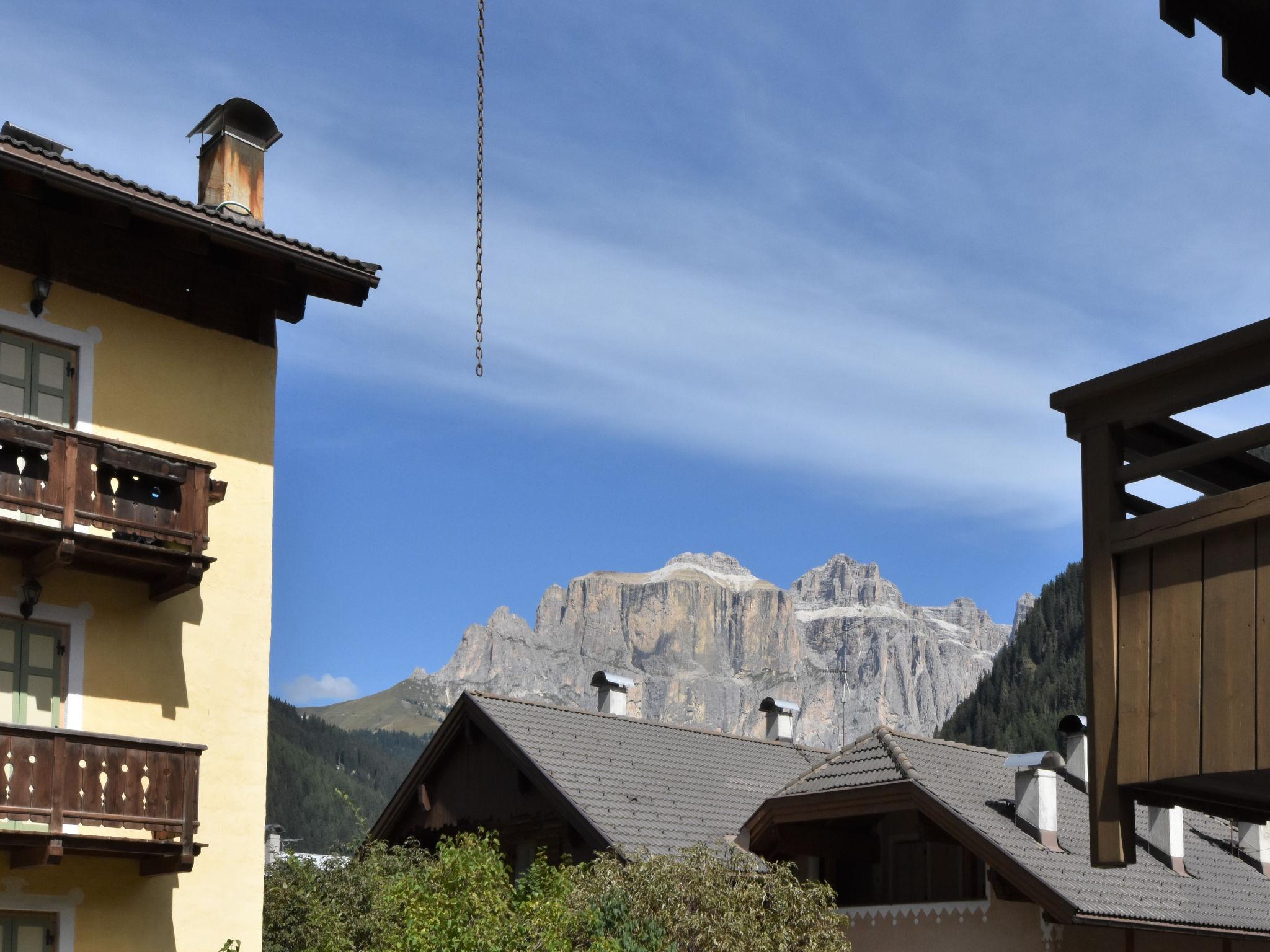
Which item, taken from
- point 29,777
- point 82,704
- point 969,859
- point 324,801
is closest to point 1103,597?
point 29,777

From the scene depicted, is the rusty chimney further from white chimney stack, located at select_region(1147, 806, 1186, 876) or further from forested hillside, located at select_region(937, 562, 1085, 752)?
forested hillside, located at select_region(937, 562, 1085, 752)

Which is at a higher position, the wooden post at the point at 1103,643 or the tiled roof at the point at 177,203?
the tiled roof at the point at 177,203

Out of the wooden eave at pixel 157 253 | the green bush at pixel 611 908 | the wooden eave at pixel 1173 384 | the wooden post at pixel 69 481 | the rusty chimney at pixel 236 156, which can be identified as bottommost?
the green bush at pixel 611 908

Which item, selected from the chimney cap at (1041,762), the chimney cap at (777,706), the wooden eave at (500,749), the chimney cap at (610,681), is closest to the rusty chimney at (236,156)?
the wooden eave at (500,749)

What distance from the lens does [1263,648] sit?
6.21 meters

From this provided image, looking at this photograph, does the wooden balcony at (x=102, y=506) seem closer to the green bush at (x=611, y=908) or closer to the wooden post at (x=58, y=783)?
the wooden post at (x=58, y=783)

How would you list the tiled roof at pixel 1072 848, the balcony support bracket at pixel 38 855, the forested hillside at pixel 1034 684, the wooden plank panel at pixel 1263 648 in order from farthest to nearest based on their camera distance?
1. the forested hillside at pixel 1034 684
2. the tiled roof at pixel 1072 848
3. the balcony support bracket at pixel 38 855
4. the wooden plank panel at pixel 1263 648

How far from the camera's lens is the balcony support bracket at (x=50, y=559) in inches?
563

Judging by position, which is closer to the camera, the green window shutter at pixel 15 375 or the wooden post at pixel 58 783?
the wooden post at pixel 58 783

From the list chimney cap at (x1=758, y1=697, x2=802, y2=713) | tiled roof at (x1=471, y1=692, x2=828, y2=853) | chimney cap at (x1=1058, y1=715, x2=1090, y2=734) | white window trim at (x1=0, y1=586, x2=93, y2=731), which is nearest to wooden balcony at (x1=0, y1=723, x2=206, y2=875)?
white window trim at (x1=0, y1=586, x2=93, y2=731)

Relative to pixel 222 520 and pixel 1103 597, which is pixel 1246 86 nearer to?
pixel 1103 597

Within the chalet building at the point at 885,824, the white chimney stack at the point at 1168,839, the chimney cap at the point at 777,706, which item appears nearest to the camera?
the chalet building at the point at 885,824

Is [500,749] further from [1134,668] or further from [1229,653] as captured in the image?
[1229,653]

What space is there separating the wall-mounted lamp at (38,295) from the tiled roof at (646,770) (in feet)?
38.0
